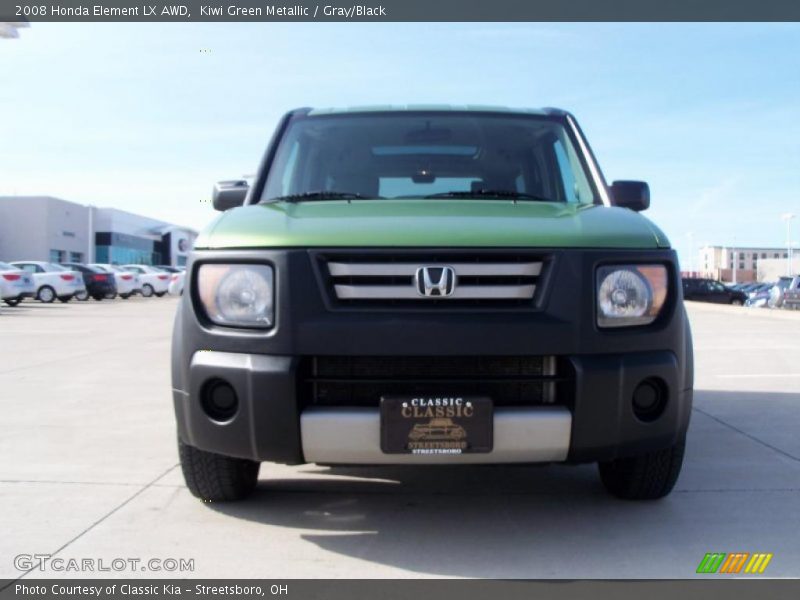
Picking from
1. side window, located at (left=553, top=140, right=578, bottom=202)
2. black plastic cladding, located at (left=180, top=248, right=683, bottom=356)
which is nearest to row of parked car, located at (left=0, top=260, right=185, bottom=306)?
side window, located at (left=553, top=140, right=578, bottom=202)

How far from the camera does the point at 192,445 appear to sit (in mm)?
3215

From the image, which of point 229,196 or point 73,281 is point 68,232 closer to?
point 73,281

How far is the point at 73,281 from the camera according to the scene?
1123 inches

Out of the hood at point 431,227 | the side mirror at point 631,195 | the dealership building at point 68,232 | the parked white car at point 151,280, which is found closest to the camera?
the hood at point 431,227

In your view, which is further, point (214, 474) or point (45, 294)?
point (45, 294)

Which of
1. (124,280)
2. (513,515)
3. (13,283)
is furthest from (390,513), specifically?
(124,280)

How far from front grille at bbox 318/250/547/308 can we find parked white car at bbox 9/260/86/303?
26.5 m

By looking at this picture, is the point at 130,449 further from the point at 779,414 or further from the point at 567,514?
the point at 779,414

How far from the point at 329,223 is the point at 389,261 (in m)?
0.32

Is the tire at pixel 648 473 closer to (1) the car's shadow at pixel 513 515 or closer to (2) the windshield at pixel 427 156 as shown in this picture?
(1) the car's shadow at pixel 513 515

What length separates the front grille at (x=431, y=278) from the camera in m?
2.92

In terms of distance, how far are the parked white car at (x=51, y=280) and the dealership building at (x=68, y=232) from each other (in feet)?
106

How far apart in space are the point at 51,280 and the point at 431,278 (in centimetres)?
2756

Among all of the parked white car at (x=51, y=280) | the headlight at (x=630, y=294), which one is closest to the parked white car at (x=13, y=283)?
the parked white car at (x=51, y=280)
